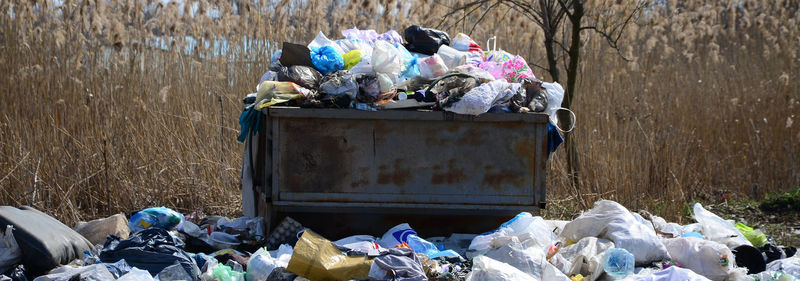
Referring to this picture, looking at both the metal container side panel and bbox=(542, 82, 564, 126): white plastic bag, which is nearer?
the metal container side panel

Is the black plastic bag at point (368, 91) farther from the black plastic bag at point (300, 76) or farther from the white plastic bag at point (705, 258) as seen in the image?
the white plastic bag at point (705, 258)

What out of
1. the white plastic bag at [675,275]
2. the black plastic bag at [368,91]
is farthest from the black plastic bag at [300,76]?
the white plastic bag at [675,275]

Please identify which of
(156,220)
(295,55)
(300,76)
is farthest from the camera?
(295,55)

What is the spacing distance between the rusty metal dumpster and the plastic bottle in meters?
0.70

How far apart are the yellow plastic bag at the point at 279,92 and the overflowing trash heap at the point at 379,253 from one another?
0.73 m

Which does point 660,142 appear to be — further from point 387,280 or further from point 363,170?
point 387,280

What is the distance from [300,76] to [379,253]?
53.0 inches

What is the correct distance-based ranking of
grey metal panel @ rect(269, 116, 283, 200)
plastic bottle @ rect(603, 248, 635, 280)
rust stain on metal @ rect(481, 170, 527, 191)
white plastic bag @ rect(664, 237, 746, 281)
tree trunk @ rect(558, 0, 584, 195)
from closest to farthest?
plastic bottle @ rect(603, 248, 635, 280)
white plastic bag @ rect(664, 237, 746, 281)
grey metal panel @ rect(269, 116, 283, 200)
rust stain on metal @ rect(481, 170, 527, 191)
tree trunk @ rect(558, 0, 584, 195)

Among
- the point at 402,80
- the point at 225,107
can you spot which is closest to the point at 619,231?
the point at 402,80

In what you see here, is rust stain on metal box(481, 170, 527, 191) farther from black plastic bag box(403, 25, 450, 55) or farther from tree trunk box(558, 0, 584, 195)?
→ tree trunk box(558, 0, 584, 195)

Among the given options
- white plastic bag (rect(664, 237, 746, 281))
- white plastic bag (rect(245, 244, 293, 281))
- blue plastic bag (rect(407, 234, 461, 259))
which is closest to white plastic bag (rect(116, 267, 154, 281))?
white plastic bag (rect(245, 244, 293, 281))

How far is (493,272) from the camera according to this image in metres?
3.77

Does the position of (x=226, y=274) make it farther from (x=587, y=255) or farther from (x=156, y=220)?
(x=587, y=255)

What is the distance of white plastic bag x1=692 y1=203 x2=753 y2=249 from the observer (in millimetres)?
4895
